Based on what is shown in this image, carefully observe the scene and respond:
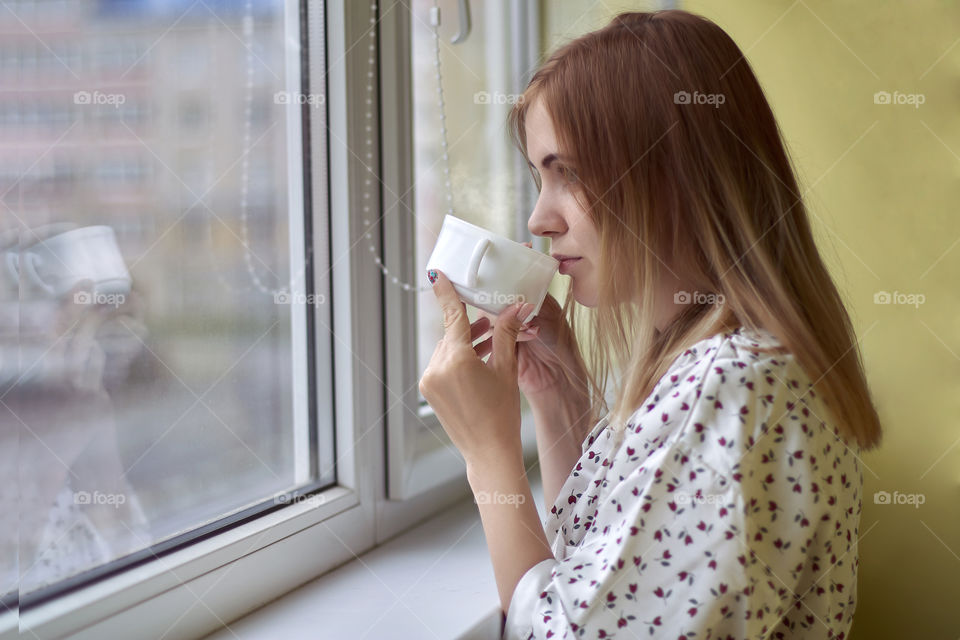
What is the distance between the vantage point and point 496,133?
1373 mm

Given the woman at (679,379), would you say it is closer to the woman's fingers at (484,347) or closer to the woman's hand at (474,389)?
the woman's hand at (474,389)

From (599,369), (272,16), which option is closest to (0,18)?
(272,16)

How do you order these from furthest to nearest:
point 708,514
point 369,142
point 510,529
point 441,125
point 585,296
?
point 441,125, point 369,142, point 585,296, point 510,529, point 708,514

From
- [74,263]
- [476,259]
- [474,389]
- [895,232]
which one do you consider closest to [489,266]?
[476,259]

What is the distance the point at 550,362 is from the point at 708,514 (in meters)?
0.40

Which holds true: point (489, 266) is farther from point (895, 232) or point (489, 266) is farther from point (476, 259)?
point (895, 232)

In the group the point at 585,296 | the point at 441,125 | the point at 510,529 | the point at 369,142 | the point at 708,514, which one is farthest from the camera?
the point at 441,125

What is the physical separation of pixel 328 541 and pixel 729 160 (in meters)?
0.62

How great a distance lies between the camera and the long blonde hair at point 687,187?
2.48 ft

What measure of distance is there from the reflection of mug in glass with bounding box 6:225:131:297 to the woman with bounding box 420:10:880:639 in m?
0.30

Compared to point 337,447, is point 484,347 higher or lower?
higher

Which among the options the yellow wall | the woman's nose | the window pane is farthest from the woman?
the yellow wall

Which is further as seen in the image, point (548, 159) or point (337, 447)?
point (337, 447)

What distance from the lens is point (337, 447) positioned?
3.14 feet
